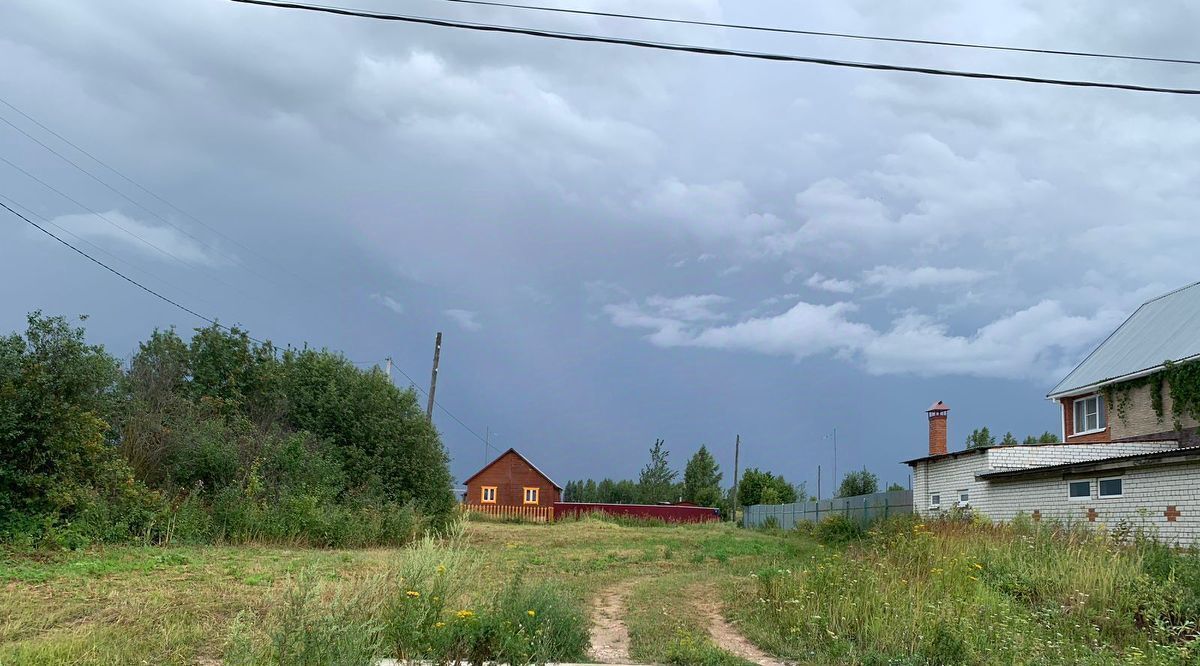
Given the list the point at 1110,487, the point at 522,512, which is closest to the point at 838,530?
the point at 1110,487

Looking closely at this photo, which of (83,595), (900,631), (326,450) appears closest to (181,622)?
(83,595)

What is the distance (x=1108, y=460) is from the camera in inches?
779

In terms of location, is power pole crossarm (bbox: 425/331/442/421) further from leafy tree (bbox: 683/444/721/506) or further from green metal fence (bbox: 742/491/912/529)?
leafy tree (bbox: 683/444/721/506)

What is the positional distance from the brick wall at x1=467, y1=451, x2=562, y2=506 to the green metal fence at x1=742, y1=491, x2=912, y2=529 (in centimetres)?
1282

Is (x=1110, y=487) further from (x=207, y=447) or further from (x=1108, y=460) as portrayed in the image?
(x=207, y=447)

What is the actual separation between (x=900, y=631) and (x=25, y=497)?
582 inches

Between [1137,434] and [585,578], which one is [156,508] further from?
[1137,434]

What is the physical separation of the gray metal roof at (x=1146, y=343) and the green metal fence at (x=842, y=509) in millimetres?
7144

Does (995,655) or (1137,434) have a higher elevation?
(1137,434)

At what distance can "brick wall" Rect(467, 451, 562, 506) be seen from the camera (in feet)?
181

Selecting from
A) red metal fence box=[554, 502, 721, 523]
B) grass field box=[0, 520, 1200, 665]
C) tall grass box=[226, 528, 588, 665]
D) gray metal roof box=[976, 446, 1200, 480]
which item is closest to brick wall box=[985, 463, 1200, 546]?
Result: gray metal roof box=[976, 446, 1200, 480]

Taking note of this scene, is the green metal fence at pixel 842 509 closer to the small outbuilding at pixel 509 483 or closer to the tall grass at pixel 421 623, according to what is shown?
the small outbuilding at pixel 509 483

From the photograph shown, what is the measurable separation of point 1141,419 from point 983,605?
22.4 metres

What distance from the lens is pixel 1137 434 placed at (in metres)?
28.3
